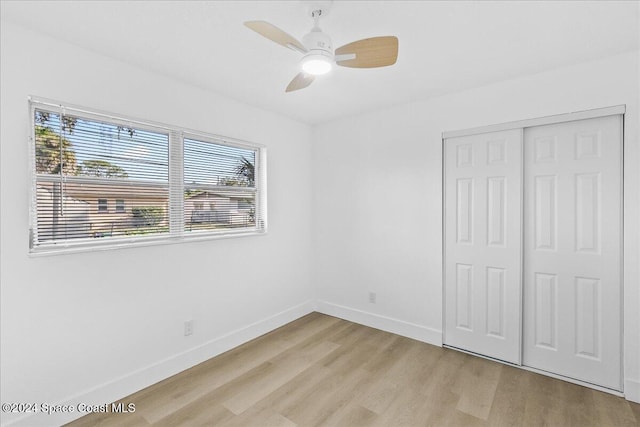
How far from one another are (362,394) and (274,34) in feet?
7.98

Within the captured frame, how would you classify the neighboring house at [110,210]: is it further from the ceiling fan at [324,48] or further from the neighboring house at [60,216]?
the ceiling fan at [324,48]

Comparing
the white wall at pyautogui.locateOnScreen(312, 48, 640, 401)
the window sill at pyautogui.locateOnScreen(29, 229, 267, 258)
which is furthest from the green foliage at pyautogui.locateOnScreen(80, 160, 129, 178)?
the white wall at pyautogui.locateOnScreen(312, 48, 640, 401)

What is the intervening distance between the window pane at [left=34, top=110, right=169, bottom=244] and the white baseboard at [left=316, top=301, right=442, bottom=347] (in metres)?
2.24

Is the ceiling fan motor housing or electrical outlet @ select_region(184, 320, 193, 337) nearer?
the ceiling fan motor housing

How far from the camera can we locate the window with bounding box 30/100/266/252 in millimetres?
1974

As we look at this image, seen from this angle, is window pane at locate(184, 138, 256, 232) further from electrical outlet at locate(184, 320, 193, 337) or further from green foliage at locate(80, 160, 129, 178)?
electrical outlet at locate(184, 320, 193, 337)

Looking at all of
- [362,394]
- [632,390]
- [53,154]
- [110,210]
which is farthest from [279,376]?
[632,390]

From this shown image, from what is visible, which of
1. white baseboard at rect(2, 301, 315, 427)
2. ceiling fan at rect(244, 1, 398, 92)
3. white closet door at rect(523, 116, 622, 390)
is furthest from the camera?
white closet door at rect(523, 116, 622, 390)

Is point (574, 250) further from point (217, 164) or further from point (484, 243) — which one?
point (217, 164)

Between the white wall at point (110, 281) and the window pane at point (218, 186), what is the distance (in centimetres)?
18

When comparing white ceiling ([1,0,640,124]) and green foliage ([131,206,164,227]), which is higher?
white ceiling ([1,0,640,124])

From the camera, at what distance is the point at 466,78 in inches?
103

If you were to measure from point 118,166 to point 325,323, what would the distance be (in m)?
2.66

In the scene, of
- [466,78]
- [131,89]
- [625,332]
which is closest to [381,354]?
[625,332]
